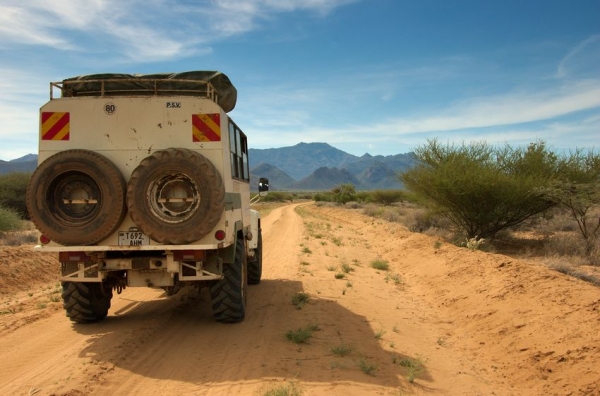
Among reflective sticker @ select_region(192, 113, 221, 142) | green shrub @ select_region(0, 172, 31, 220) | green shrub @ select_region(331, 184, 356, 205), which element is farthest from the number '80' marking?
green shrub @ select_region(331, 184, 356, 205)

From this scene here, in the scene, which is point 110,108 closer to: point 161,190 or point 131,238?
point 161,190

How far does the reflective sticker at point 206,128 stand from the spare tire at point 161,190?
0.38m

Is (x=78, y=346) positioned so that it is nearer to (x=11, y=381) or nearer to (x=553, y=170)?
(x=11, y=381)

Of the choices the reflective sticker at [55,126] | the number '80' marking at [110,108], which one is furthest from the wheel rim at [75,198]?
the number '80' marking at [110,108]

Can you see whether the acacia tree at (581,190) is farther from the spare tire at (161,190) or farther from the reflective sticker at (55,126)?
the reflective sticker at (55,126)

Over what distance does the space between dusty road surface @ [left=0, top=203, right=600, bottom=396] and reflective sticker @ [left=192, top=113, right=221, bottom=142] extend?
2882 millimetres

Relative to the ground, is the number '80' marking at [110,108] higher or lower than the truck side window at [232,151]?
higher

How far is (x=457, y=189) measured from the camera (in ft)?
58.1

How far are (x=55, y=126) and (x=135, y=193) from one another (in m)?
1.57

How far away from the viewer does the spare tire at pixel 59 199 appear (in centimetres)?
613

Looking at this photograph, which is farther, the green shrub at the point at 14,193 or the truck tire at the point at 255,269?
the green shrub at the point at 14,193

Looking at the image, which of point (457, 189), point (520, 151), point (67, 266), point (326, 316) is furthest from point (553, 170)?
point (67, 266)

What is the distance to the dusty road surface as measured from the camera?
17.4 feet

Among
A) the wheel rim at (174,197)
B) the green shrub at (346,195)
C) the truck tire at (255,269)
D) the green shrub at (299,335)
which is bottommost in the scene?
the green shrub at (299,335)
